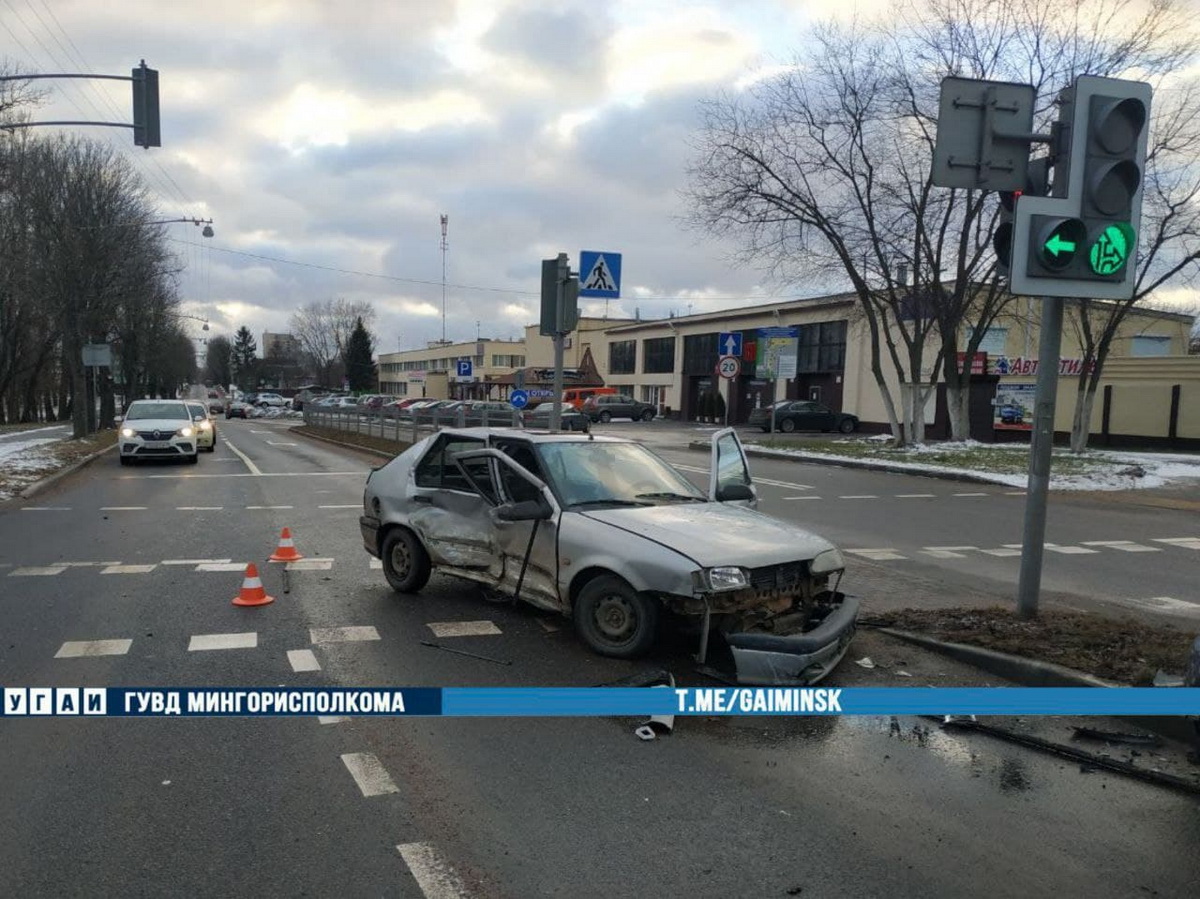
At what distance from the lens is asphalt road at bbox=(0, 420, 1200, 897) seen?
10.6 feet

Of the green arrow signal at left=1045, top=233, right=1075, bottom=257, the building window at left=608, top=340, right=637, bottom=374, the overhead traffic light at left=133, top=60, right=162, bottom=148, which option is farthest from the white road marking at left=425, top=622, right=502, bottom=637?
the building window at left=608, top=340, right=637, bottom=374

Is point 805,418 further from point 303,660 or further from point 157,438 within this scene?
point 303,660

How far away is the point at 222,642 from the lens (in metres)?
6.16

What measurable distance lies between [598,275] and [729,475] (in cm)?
522

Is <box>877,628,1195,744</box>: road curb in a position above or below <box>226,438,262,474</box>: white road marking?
above

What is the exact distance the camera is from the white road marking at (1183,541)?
11469 mm

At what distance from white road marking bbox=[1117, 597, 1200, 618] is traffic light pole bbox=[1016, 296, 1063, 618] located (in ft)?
7.27

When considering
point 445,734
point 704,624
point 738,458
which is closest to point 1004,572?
point 738,458

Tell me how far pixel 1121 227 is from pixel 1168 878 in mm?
4282

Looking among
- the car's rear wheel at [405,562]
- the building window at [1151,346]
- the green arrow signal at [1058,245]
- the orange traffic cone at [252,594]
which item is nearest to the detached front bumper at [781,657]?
the green arrow signal at [1058,245]

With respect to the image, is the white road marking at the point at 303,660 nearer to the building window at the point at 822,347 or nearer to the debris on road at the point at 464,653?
the debris on road at the point at 464,653

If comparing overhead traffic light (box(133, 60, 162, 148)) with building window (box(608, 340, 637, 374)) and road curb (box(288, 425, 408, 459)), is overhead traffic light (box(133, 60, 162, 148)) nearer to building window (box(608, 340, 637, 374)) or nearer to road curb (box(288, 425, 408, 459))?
road curb (box(288, 425, 408, 459))

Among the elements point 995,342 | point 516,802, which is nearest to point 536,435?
point 516,802

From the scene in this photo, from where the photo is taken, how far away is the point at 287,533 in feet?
28.1
